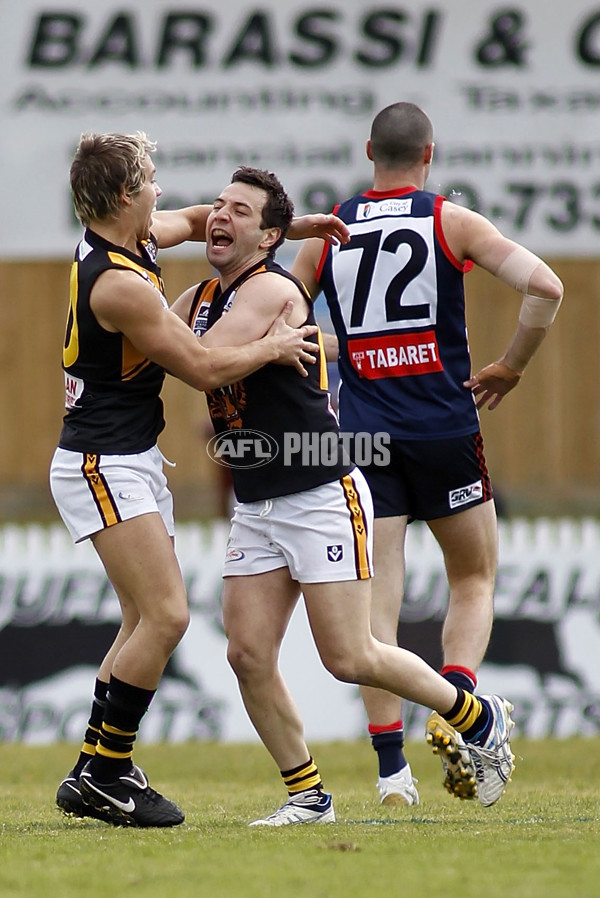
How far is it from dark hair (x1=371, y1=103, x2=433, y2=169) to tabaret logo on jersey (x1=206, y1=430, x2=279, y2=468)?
1.41 meters

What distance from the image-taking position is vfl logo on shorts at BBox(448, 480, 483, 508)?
547cm

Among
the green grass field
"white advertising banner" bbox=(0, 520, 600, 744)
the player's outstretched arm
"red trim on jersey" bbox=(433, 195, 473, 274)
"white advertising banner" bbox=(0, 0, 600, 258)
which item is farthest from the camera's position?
"white advertising banner" bbox=(0, 0, 600, 258)

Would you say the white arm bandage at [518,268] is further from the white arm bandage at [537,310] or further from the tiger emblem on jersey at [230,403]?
the tiger emblem on jersey at [230,403]

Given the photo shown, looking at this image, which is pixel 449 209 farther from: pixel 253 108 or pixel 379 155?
pixel 253 108

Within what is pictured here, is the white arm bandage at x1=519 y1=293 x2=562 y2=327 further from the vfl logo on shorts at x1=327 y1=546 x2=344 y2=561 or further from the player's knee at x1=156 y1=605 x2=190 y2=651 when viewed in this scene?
the player's knee at x1=156 y1=605 x2=190 y2=651

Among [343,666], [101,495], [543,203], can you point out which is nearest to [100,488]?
[101,495]

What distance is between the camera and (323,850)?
13.4 ft

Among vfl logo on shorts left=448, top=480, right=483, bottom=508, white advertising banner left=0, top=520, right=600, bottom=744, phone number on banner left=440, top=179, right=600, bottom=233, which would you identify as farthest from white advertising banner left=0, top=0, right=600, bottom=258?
vfl logo on shorts left=448, top=480, right=483, bottom=508

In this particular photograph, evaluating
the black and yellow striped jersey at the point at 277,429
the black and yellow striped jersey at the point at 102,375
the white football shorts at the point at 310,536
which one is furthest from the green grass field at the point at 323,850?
the black and yellow striped jersey at the point at 102,375

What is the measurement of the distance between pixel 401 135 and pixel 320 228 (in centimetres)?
53

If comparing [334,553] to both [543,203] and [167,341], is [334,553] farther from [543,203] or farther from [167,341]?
[543,203]

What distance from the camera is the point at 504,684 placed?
9133 mm

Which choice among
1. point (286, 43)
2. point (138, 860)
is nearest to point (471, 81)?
point (286, 43)

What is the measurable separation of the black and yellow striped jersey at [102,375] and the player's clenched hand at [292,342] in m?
0.39
